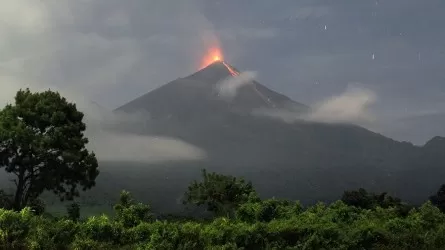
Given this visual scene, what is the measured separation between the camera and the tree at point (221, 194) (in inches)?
1812

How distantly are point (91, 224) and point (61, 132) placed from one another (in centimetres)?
1678

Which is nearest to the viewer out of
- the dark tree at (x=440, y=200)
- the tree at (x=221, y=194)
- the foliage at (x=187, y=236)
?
the foliage at (x=187, y=236)

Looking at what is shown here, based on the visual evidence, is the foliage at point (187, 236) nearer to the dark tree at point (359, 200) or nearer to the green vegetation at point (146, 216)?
the green vegetation at point (146, 216)

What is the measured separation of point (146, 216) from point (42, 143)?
1226 centimetres

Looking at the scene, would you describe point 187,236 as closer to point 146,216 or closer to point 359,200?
point 146,216

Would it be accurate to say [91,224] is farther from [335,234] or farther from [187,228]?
[335,234]

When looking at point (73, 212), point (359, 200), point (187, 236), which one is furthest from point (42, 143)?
point (359, 200)

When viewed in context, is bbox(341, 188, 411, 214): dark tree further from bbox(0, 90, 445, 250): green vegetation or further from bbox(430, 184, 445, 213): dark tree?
bbox(430, 184, 445, 213): dark tree

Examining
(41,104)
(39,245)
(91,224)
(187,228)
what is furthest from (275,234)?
(41,104)

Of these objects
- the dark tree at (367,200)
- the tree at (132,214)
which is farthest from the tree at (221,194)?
the dark tree at (367,200)

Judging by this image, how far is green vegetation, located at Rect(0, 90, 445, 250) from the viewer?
2216 centimetres

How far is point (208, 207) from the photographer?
47750mm

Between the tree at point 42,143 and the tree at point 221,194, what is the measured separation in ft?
38.1

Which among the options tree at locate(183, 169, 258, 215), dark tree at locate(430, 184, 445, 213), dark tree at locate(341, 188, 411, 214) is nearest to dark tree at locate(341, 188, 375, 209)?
dark tree at locate(341, 188, 411, 214)
